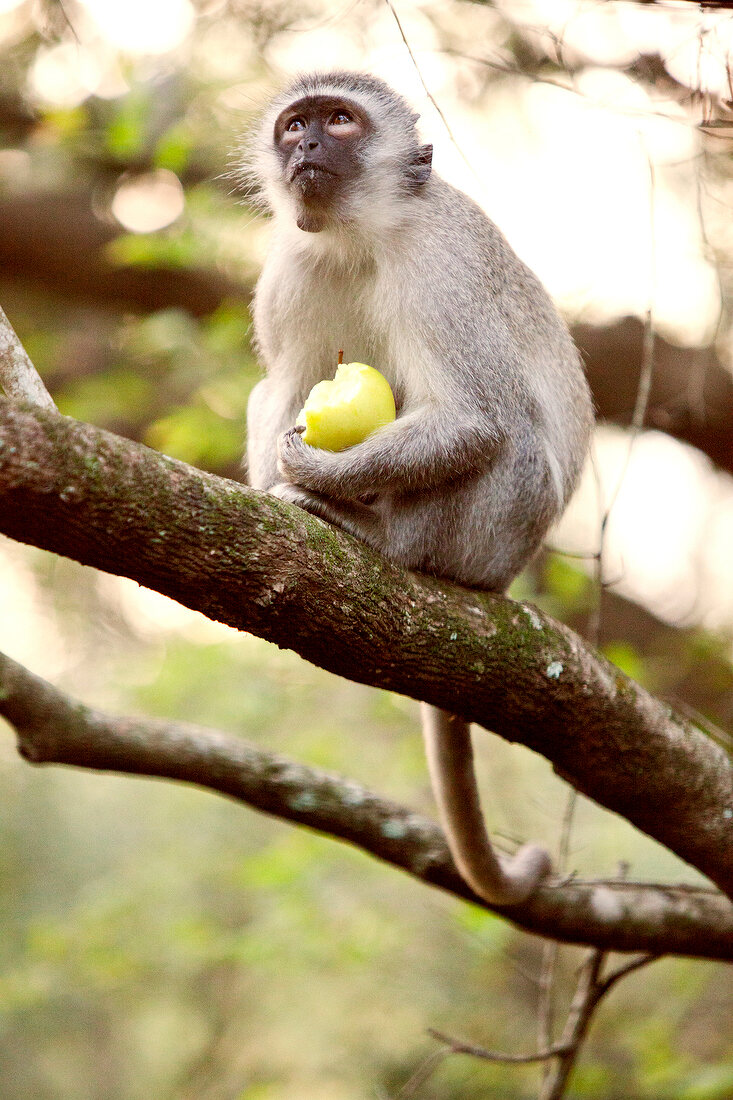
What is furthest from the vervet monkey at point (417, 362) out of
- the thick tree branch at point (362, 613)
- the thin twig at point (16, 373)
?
the thin twig at point (16, 373)

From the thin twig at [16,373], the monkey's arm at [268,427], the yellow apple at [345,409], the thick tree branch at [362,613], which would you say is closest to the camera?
the thick tree branch at [362,613]

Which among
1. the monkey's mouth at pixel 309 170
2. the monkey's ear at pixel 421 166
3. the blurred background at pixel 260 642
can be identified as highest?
the monkey's ear at pixel 421 166

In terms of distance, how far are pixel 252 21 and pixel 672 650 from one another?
190 inches

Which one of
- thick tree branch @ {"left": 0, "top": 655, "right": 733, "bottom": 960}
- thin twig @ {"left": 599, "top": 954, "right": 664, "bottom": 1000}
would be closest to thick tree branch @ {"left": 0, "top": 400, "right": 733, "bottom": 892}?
thick tree branch @ {"left": 0, "top": 655, "right": 733, "bottom": 960}

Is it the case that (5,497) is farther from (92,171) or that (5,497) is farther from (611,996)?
(611,996)

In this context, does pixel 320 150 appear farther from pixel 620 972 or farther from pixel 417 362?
pixel 620 972

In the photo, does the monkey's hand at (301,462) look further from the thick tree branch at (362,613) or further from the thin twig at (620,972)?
the thin twig at (620,972)

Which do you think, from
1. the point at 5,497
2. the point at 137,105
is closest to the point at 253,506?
the point at 5,497

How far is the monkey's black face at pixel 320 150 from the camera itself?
361cm

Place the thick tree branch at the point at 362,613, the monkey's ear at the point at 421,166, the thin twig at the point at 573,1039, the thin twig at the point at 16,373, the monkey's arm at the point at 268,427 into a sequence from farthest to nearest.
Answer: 1. the thin twig at the point at 573,1039
2. the monkey's arm at the point at 268,427
3. the monkey's ear at the point at 421,166
4. the thin twig at the point at 16,373
5. the thick tree branch at the point at 362,613

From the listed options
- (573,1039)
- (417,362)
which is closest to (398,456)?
(417,362)

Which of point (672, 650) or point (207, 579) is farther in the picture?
point (672, 650)

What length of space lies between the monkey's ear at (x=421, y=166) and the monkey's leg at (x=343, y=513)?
1331 mm

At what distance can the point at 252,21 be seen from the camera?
236 inches
